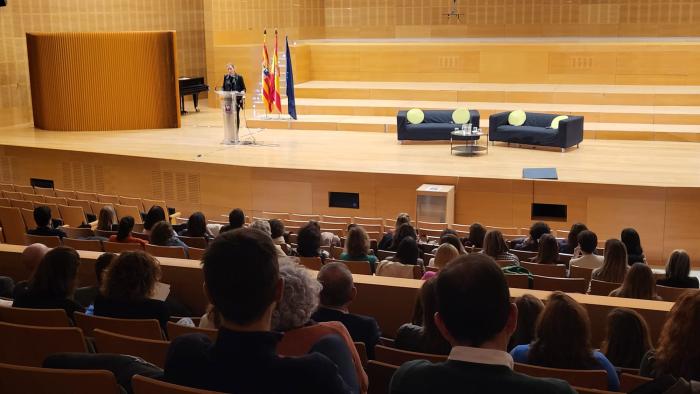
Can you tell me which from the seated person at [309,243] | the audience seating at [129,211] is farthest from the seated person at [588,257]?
the audience seating at [129,211]

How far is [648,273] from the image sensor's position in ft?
14.9

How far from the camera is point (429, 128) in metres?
12.9

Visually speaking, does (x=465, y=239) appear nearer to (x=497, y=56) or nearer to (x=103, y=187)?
(x=103, y=187)

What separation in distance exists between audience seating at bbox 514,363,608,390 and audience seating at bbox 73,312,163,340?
5.02ft

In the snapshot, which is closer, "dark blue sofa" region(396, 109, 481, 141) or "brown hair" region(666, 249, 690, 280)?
"brown hair" region(666, 249, 690, 280)

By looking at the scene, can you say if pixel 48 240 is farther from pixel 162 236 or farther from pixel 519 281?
pixel 519 281

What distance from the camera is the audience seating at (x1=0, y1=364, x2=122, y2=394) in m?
2.39

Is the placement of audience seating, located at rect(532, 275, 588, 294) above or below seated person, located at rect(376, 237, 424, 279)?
below

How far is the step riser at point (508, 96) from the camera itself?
14.5 metres

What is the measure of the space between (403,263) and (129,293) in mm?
2353

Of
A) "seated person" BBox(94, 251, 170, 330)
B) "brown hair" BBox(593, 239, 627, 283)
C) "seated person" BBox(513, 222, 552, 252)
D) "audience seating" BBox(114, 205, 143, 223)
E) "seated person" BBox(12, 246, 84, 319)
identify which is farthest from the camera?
"audience seating" BBox(114, 205, 143, 223)

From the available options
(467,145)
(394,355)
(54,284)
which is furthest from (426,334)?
(467,145)

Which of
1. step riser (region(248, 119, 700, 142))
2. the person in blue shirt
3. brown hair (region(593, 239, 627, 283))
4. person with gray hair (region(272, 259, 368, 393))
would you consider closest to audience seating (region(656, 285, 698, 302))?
brown hair (region(593, 239, 627, 283))

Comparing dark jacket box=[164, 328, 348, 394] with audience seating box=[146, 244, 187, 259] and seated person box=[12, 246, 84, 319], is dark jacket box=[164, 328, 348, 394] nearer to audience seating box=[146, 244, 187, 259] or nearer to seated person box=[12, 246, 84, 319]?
seated person box=[12, 246, 84, 319]
